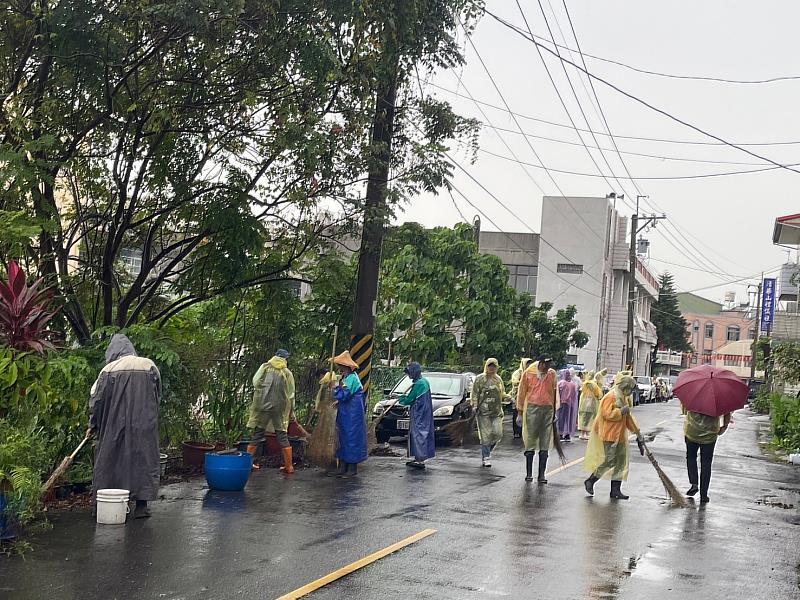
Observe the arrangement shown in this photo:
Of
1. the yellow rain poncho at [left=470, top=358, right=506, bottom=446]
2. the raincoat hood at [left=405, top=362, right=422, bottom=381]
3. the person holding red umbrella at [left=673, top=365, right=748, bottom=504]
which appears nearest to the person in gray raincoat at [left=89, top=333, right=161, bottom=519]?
the raincoat hood at [left=405, top=362, right=422, bottom=381]

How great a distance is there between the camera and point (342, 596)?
297 inches

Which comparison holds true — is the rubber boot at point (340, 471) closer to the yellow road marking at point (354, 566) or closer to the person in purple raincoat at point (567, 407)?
the yellow road marking at point (354, 566)

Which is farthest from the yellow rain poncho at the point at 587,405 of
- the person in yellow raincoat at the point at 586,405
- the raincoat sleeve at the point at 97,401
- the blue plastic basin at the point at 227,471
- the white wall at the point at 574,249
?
the white wall at the point at 574,249

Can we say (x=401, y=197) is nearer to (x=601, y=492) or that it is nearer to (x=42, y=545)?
(x=601, y=492)

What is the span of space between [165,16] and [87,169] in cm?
399

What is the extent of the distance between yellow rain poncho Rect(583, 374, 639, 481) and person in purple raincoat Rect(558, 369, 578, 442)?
37.1 ft

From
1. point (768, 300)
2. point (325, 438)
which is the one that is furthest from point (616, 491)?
point (768, 300)

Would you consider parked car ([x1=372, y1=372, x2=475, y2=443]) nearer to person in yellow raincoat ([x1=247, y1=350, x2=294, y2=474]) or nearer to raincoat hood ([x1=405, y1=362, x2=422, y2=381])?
raincoat hood ([x1=405, y1=362, x2=422, y2=381])

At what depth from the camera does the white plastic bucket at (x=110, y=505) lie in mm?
9914

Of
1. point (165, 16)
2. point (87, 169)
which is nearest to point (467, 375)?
point (87, 169)

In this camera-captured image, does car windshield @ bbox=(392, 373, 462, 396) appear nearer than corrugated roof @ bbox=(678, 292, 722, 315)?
Yes

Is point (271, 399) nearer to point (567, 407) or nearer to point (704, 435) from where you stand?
point (704, 435)

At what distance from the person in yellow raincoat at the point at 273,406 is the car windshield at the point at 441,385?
26.5 feet

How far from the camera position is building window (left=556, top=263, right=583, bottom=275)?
201ft
